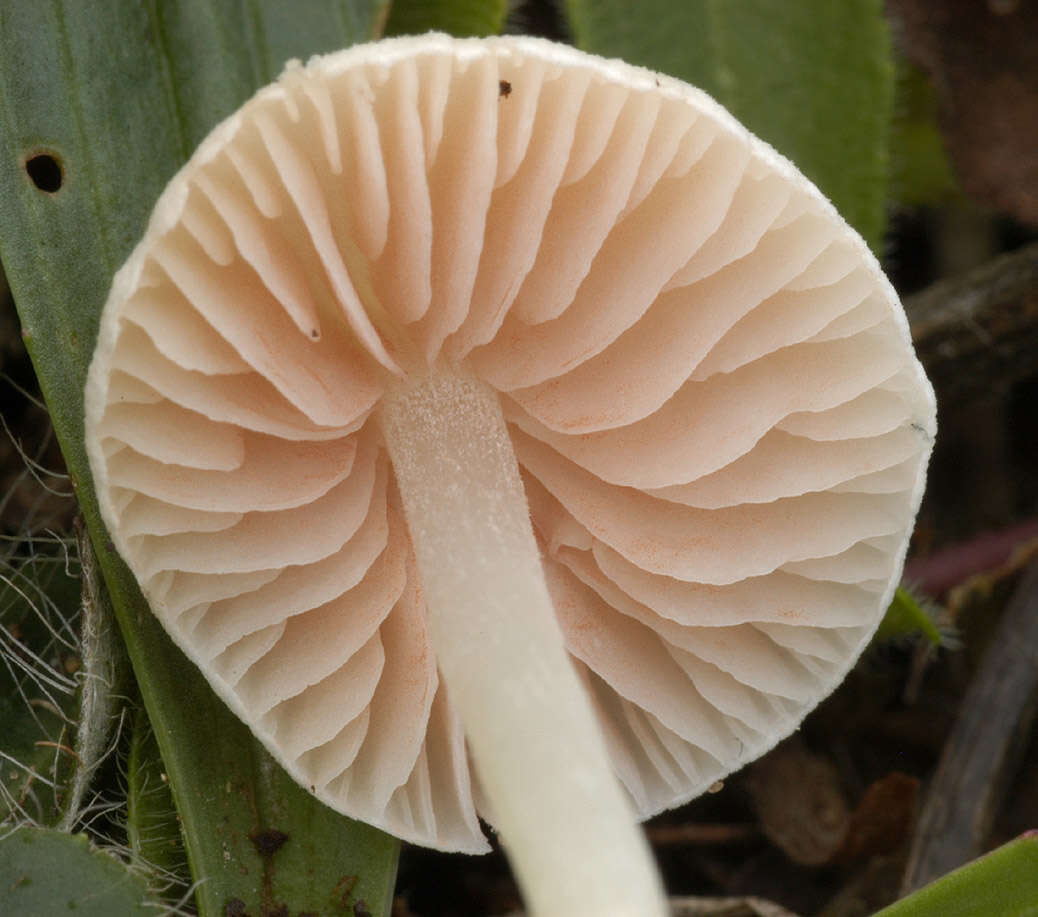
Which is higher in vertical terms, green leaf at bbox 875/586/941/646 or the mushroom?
the mushroom

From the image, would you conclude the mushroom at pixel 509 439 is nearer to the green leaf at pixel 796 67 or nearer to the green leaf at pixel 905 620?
the green leaf at pixel 905 620

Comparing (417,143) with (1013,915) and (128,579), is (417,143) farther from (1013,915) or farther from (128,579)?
(1013,915)

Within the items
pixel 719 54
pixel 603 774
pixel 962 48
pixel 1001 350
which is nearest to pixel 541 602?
pixel 603 774

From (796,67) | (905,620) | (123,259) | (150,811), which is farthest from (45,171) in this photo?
Result: (905,620)

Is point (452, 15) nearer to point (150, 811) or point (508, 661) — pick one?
point (508, 661)

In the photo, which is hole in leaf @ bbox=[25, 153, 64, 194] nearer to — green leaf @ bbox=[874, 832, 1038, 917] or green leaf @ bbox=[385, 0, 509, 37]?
green leaf @ bbox=[385, 0, 509, 37]

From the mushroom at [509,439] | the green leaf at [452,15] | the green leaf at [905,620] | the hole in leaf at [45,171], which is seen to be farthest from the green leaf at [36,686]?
the green leaf at [905,620]

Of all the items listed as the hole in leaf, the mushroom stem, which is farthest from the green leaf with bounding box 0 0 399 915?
the mushroom stem
